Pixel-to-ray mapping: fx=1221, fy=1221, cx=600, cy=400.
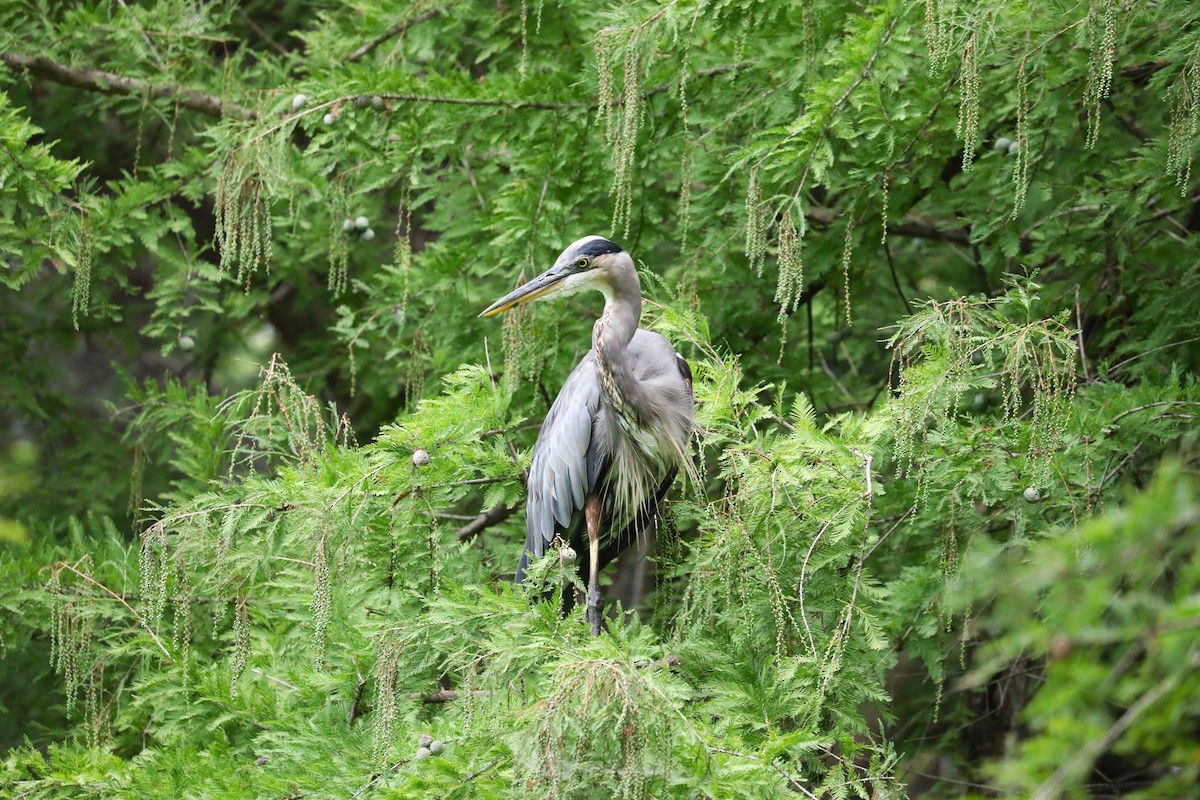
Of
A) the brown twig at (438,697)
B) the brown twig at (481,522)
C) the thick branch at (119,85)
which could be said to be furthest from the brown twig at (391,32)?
the brown twig at (438,697)

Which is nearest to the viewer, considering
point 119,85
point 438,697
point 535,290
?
point 438,697

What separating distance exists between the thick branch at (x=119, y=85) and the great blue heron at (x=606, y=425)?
2.35 meters

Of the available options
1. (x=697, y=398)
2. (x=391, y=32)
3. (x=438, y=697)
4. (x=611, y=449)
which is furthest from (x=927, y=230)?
(x=438, y=697)

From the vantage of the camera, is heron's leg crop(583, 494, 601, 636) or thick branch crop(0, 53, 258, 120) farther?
thick branch crop(0, 53, 258, 120)

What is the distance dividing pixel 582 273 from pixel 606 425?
559 mm

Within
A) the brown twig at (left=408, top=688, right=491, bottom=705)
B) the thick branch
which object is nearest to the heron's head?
the brown twig at (left=408, top=688, right=491, bottom=705)

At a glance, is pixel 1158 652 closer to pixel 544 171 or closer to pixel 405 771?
pixel 405 771

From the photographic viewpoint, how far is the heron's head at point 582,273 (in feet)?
14.3

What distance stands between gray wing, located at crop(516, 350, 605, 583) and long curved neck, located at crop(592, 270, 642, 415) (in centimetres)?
14

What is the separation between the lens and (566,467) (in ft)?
14.5

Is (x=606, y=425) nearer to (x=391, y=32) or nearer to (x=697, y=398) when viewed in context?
(x=697, y=398)

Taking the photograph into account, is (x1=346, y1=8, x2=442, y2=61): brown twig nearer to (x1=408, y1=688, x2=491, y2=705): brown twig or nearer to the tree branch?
the tree branch

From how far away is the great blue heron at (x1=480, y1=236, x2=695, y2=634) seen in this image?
4.29 meters

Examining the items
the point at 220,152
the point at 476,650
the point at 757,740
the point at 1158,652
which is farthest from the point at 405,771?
the point at 220,152
